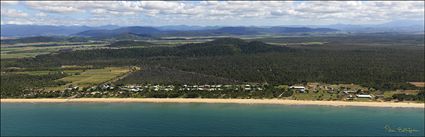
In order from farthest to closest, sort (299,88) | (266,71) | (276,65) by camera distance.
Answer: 1. (276,65)
2. (266,71)
3. (299,88)

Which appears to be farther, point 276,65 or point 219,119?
point 276,65

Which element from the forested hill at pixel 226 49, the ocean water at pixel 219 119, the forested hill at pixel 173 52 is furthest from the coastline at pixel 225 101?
the forested hill at pixel 226 49

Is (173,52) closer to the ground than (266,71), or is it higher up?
higher up

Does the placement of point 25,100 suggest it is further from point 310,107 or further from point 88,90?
point 310,107

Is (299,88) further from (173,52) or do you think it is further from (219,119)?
(173,52)

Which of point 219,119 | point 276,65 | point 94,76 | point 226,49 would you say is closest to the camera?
point 219,119

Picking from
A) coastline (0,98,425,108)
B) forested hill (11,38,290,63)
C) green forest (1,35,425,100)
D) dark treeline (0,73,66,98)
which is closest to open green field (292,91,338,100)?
coastline (0,98,425,108)

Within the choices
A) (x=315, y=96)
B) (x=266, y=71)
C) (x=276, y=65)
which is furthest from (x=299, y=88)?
(x=276, y=65)

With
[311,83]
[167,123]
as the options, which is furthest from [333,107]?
[167,123]
